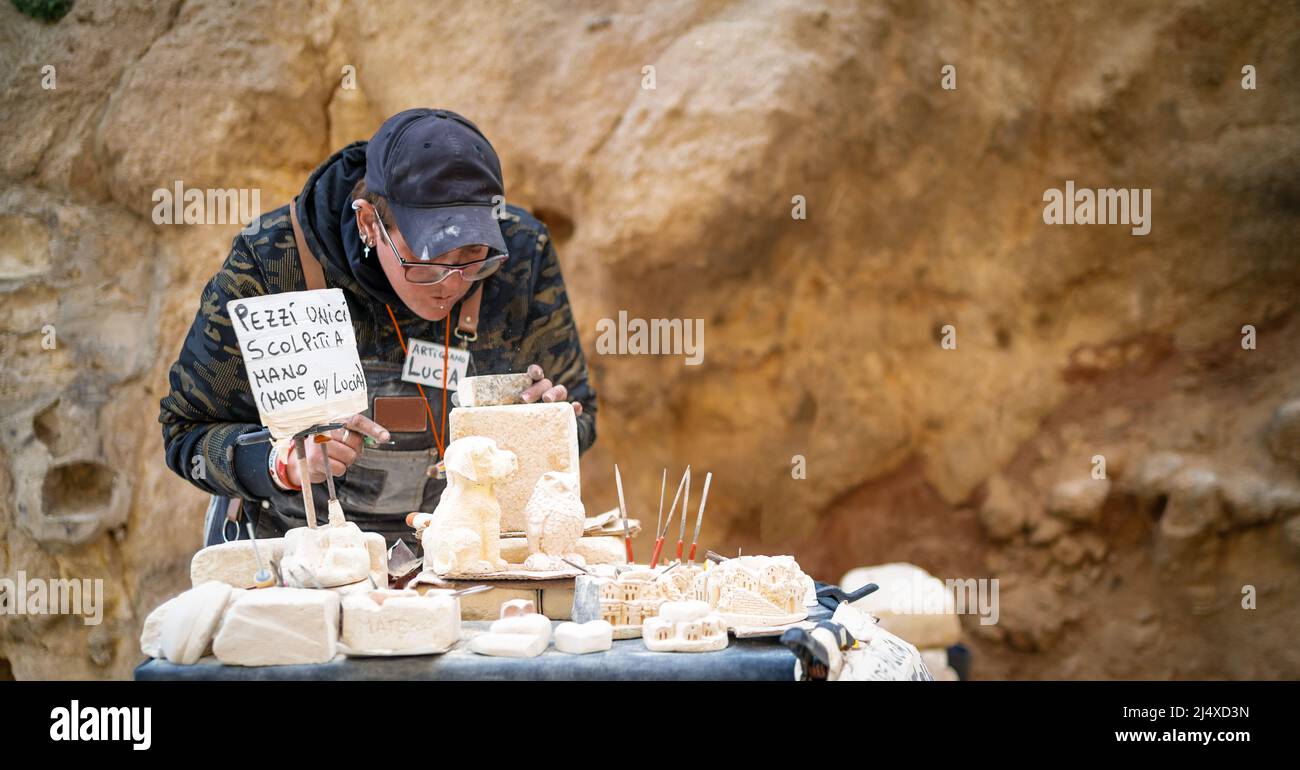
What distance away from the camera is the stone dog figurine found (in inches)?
106

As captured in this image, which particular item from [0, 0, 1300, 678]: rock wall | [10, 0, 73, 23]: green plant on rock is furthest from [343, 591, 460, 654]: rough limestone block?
[10, 0, 73, 23]: green plant on rock

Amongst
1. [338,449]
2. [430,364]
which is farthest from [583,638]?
[430,364]

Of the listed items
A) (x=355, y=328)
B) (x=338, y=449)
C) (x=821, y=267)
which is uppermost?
(x=821, y=267)

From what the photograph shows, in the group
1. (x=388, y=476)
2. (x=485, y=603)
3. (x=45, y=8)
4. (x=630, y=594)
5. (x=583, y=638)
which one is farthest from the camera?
(x=45, y=8)

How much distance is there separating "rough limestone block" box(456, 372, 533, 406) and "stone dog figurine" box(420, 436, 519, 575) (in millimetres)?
192

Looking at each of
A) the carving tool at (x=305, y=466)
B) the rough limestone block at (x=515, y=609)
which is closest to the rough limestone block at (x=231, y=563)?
the carving tool at (x=305, y=466)

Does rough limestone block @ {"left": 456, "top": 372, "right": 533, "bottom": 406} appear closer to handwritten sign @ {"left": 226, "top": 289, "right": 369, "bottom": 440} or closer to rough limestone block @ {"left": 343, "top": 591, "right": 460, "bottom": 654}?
handwritten sign @ {"left": 226, "top": 289, "right": 369, "bottom": 440}

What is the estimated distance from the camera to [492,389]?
3049mm

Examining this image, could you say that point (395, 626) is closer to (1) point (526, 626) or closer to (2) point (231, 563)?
(1) point (526, 626)

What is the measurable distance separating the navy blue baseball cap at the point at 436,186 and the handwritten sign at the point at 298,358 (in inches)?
15.5

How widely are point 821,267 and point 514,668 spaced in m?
4.55

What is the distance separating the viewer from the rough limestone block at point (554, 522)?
113 inches

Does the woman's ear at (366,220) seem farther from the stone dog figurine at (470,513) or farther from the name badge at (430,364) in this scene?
the stone dog figurine at (470,513)

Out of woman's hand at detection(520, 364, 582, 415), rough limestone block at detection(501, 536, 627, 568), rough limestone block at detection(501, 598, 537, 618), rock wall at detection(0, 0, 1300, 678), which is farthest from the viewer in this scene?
rock wall at detection(0, 0, 1300, 678)
